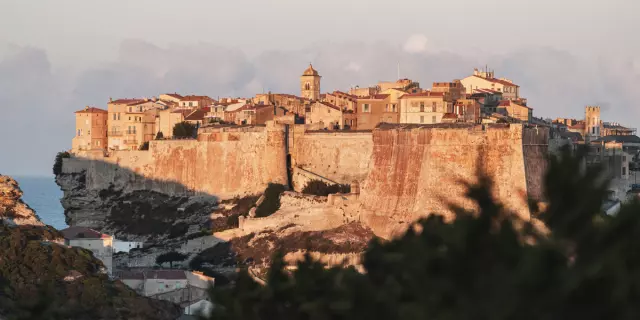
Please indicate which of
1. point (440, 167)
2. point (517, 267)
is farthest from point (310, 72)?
point (517, 267)

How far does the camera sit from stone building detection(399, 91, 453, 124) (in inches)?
2459

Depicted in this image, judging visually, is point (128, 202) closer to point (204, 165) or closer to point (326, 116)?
point (204, 165)

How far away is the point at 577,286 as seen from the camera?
52.5 ft

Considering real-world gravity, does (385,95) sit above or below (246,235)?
above

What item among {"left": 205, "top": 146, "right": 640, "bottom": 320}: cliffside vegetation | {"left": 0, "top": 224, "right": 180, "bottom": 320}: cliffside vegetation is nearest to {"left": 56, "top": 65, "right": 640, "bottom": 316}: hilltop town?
{"left": 0, "top": 224, "right": 180, "bottom": 320}: cliffside vegetation

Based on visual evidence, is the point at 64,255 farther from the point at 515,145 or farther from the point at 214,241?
the point at 515,145

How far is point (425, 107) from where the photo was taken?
63.1 metres

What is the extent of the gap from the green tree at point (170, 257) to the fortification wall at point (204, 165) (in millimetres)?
5266

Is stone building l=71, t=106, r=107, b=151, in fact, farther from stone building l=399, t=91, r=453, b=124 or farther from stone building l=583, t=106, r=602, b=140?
stone building l=583, t=106, r=602, b=140

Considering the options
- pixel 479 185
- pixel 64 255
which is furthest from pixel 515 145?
pixel 479 185

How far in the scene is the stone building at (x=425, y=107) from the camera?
62469 millimetres

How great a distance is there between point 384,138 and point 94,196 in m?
19.3

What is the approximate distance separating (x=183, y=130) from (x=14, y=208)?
17760 mm

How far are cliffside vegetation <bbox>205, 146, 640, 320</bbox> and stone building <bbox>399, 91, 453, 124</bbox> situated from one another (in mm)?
41268
